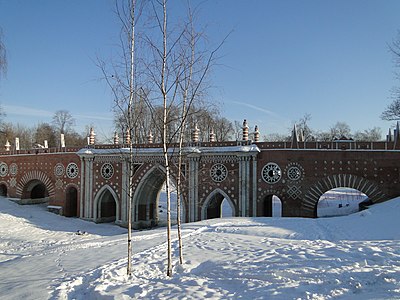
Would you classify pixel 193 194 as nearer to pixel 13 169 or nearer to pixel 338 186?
pixel 338 186

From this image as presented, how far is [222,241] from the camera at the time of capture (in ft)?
34.6

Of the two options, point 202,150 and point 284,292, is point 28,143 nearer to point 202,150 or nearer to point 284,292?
point 202,150

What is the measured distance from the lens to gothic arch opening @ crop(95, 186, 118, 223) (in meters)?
24.7

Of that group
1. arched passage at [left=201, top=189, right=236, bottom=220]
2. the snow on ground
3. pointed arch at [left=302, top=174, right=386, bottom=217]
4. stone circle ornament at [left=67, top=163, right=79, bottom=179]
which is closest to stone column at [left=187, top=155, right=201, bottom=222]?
arched passage at [left=201, top=189, right=236, bottom=220]

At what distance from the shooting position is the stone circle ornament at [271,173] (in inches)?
756

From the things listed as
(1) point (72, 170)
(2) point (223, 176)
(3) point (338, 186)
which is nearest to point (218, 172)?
(2) point (223, 176)

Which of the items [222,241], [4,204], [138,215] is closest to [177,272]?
[222,241]

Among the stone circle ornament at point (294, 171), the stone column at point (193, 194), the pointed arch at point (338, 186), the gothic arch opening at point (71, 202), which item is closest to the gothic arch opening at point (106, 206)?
the gothic arch opening at point (71, 202)

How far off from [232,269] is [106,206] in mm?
20114

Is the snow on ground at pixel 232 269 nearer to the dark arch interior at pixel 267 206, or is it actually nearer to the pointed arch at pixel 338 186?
the pointed arch at pixel 338 186

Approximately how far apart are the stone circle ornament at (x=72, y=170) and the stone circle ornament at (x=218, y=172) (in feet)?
37.1

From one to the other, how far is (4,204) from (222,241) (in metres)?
23.5

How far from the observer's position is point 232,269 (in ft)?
23.2

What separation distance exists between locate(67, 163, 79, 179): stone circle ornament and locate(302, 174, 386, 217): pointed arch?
16740 mm
